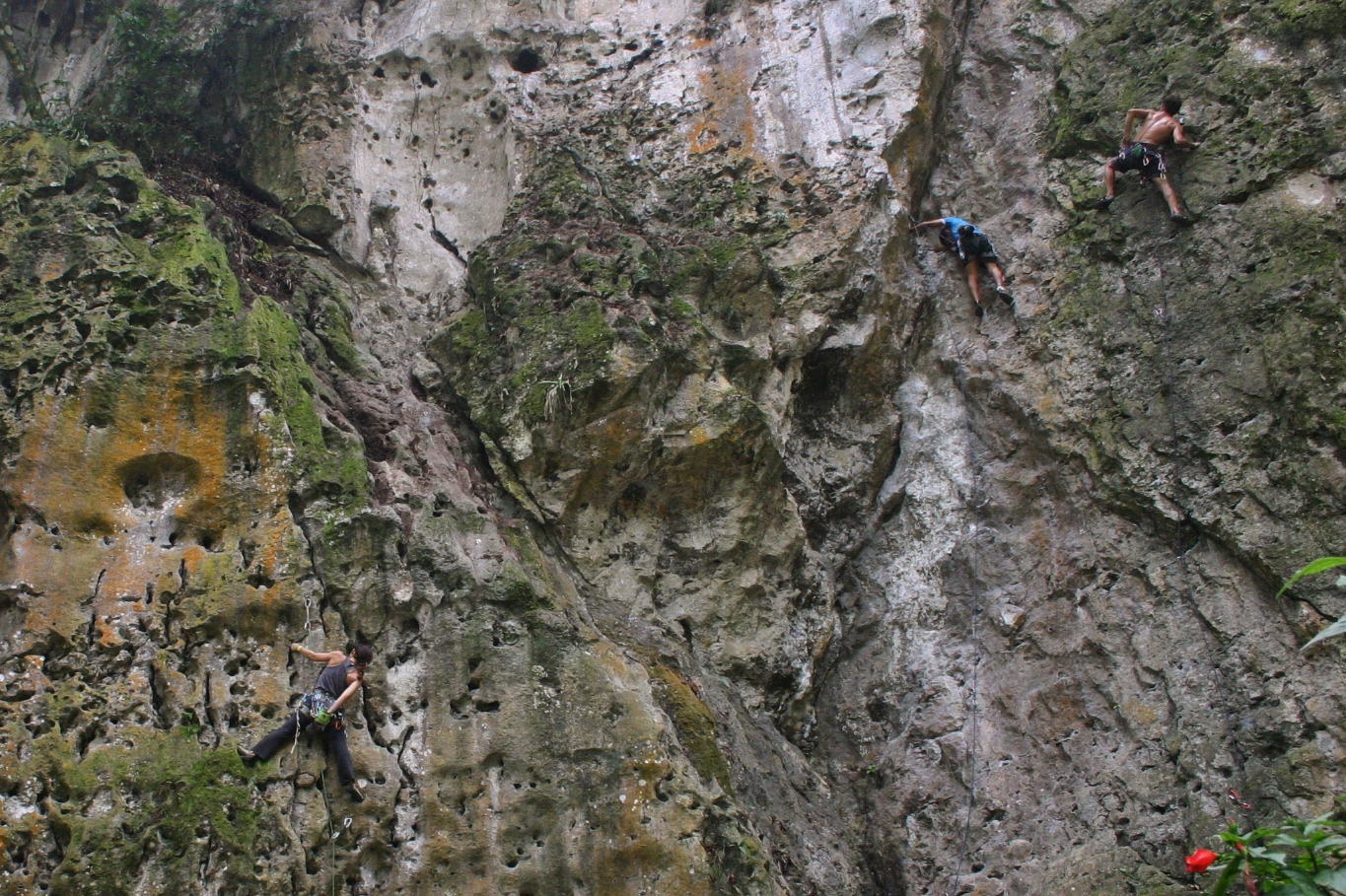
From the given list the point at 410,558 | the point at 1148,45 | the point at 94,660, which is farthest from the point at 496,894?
the point at 1148,45

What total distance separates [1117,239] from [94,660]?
823cm

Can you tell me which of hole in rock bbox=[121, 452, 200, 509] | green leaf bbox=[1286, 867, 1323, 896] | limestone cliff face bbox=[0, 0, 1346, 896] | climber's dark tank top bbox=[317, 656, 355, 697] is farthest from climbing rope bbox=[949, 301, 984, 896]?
hole in rock bbox=[121, 452, 200, 509]

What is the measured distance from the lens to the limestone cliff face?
605cm

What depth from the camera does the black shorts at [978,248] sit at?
29.9ft

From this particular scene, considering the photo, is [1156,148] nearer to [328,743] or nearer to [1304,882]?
[1304,882]

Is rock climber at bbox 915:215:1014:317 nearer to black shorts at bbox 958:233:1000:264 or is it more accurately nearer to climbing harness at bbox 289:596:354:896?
black shorts at bbox 958:233:1000:264

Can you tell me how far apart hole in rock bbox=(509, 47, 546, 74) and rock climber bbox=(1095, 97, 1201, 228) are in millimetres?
5933

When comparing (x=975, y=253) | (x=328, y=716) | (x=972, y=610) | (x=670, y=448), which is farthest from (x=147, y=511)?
(x=975, y=253)

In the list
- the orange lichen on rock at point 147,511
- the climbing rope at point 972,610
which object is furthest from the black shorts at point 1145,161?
the orange lichen on rock at point 147,511

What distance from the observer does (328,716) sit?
5883 mm

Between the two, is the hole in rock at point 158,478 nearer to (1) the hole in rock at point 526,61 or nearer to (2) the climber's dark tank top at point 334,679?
(2) the climber's dark tank top at point 334,679

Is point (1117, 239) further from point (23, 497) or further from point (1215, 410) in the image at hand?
point (23, 497)

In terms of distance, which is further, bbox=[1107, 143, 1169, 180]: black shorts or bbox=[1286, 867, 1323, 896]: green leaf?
bbox=[1107, 143, 1169, 180]: black shorts

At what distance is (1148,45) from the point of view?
9.39 metres
